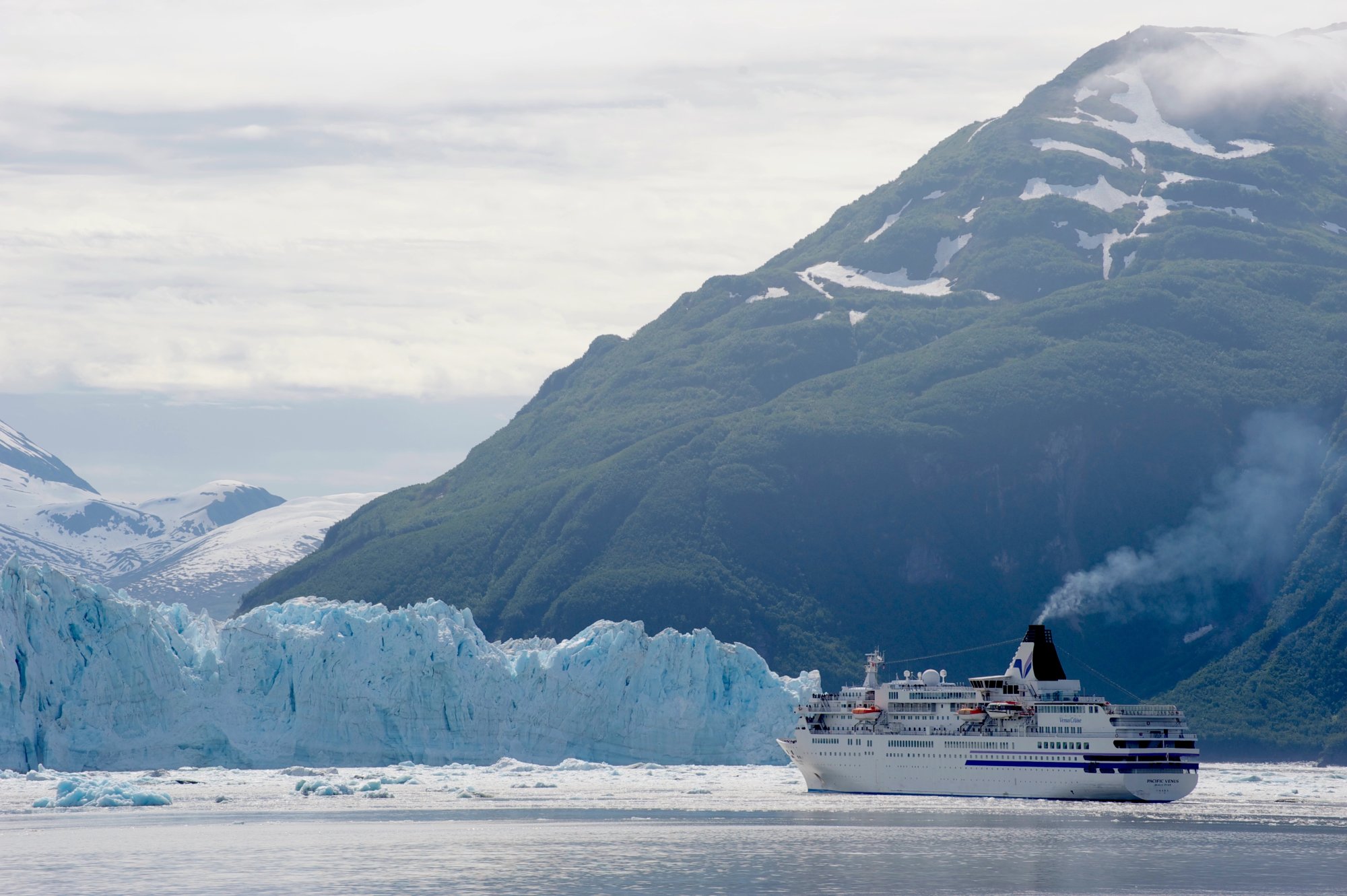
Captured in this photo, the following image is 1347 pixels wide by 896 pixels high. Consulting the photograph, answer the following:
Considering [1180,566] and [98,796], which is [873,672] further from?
[1180,566]

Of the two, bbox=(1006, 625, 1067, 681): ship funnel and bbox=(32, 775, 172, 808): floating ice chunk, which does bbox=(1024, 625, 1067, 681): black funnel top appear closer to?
bbox=(1006, 625, 1067, 681): ship funnel

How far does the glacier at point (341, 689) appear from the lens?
103 metres

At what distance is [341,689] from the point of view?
10944 cm

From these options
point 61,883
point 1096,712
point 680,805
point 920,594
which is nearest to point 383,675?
point 680,805

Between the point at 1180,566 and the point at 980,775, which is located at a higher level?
the point at 1180,566

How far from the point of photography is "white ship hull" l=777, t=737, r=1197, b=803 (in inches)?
3738

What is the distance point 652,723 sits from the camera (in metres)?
119

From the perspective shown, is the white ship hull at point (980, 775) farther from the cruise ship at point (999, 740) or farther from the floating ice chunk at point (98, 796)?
the floating ice chunk at point (98, 796)

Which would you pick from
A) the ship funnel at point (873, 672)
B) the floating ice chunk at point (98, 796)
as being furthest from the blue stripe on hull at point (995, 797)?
the floating ice chunk at point (98, 796)

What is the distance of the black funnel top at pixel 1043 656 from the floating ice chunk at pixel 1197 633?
92.4 m

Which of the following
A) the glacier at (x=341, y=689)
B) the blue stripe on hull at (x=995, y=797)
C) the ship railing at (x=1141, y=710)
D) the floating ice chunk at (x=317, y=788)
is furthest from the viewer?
the glacier at (x=341, y=689)

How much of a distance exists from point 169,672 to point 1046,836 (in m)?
50.6

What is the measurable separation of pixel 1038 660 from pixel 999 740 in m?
6.54

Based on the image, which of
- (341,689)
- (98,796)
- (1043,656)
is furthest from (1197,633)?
(98,796)
